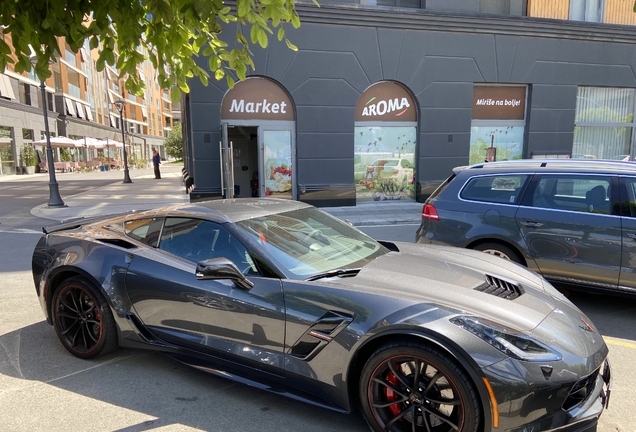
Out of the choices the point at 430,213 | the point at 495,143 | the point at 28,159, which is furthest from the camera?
the point at 28,159

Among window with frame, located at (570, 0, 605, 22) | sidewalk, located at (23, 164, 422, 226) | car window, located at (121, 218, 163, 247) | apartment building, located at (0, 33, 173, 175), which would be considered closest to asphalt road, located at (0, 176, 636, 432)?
car window, located at (121, 218, 163, 247)

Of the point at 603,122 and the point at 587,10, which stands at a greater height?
the point at 587,10

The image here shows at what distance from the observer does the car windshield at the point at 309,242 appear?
9.86ft

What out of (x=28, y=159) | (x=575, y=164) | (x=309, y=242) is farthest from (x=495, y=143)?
(x=28, y=159)

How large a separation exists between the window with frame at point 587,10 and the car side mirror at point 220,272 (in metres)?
16.3

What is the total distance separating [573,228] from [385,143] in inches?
376

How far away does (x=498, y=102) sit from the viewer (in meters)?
14.3

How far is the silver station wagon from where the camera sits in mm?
4375

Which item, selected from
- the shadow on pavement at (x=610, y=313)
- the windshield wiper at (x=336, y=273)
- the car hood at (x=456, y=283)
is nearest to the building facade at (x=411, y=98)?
the shadow on pavement at (x=610, y=313)

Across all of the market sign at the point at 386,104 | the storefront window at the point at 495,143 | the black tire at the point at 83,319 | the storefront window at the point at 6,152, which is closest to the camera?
the black tire at the point at 83,319

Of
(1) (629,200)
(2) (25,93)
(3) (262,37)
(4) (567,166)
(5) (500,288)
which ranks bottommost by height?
(5) (500,288)

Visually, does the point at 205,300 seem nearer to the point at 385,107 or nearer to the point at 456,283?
the point at 456,283

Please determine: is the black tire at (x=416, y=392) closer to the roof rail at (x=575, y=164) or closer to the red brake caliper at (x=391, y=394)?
the red brake caliper at (x=391, y=394)

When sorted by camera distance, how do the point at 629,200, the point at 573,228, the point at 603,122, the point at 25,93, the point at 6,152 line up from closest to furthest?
1. the point at 629,200
2. the point at 573,228
3. the point at 603,122
4. the point at 6,152
5. the point at 25,93
